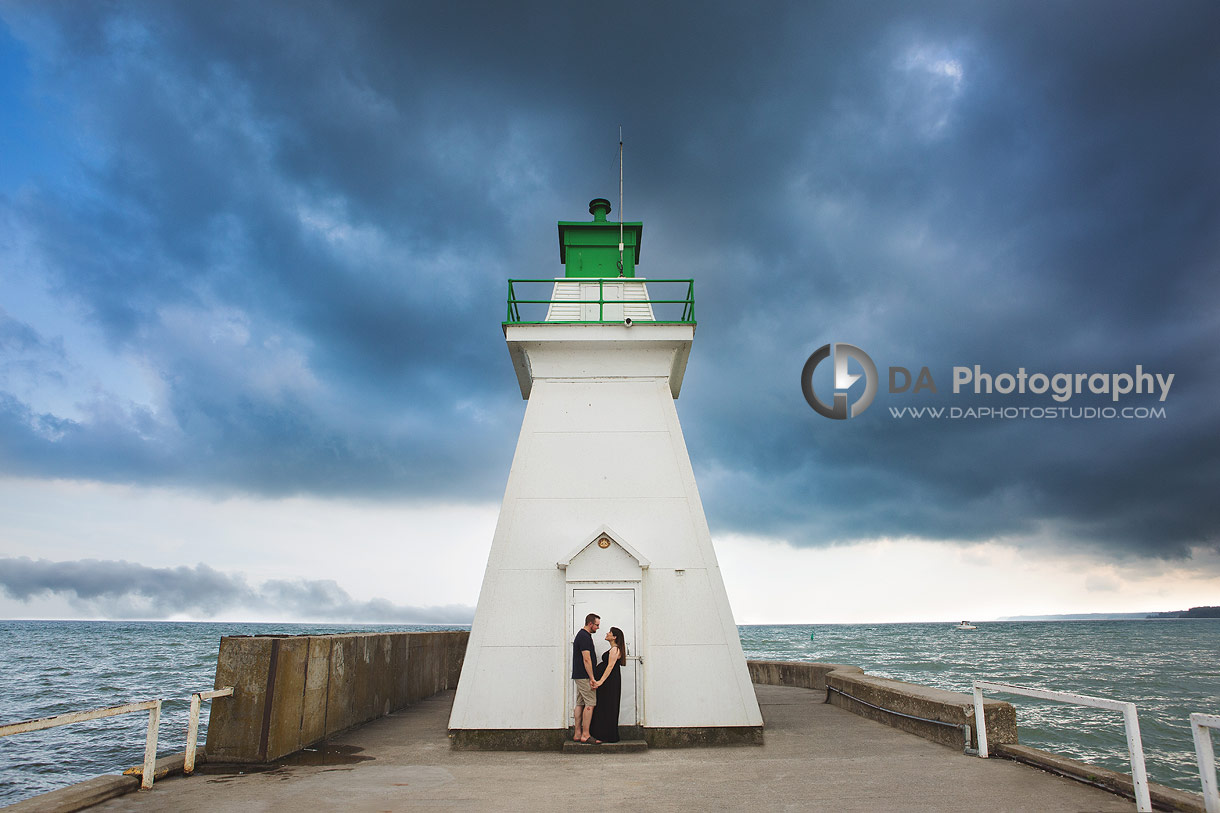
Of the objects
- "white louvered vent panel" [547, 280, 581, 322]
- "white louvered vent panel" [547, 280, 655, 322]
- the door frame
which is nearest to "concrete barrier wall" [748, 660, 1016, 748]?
the door frame

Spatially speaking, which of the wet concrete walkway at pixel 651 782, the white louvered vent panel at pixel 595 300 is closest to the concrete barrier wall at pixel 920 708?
the wet concrete walkway at pixel 651 782

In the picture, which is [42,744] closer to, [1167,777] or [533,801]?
[533,801]

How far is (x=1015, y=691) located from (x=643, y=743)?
4.11 metres

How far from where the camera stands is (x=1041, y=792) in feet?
20.1

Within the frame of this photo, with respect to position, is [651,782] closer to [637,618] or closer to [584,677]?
[584,677]

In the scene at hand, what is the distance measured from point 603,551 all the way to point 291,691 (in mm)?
4082

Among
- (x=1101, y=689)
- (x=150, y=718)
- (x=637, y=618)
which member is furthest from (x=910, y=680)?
(x=150, y=718)

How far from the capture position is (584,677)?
8320 mm

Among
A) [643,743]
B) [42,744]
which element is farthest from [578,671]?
[42,744]

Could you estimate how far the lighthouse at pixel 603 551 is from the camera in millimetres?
8773

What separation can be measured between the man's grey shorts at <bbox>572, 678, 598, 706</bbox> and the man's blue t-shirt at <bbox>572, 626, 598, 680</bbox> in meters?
0.05

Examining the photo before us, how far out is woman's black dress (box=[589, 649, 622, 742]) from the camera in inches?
332

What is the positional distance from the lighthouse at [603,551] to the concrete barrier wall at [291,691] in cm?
188

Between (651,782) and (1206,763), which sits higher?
(1206,763)
